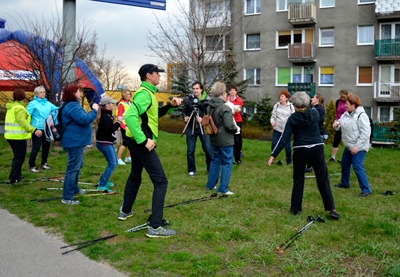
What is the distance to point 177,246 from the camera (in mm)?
5047

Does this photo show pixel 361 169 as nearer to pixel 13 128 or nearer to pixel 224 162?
pixel 224 162

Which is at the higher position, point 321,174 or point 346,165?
point 321,174

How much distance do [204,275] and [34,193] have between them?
5.06m

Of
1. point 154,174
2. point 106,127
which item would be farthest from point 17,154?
point 154,174

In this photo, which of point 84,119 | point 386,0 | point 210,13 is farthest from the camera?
point 386,0

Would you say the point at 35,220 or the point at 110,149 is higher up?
the point at 110,149

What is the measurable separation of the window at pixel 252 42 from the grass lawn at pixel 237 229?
28027mm

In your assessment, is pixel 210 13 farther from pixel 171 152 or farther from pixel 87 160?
pixel 87 160

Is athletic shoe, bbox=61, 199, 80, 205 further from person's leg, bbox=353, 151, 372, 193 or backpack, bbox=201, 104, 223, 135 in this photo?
person's leg, bbox=353, 151, 372, 193

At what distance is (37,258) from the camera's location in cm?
470

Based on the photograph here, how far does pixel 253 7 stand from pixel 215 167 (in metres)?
30.9

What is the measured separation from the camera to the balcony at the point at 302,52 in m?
33.3

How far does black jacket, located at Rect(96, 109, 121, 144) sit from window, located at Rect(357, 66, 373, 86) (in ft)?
94.8

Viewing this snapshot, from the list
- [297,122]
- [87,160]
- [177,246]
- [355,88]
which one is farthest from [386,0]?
[177,246]
